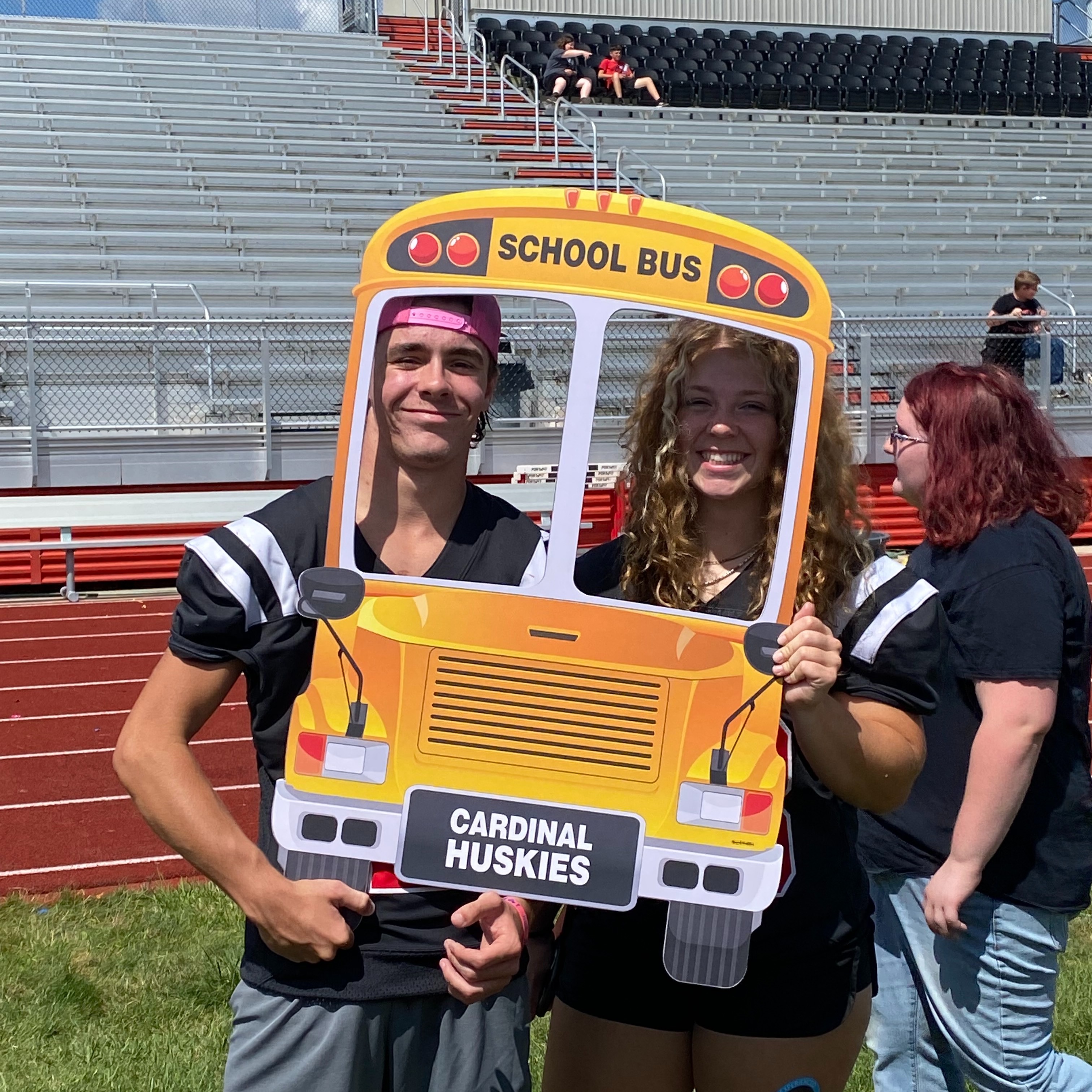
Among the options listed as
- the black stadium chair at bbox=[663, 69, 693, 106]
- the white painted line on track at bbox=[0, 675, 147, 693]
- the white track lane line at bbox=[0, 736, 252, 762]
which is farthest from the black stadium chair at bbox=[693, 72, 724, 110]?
the white track lane line at bbox=[0, 736, 252, 762]

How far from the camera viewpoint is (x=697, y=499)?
216cm

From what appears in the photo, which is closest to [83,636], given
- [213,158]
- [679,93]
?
[213,158]

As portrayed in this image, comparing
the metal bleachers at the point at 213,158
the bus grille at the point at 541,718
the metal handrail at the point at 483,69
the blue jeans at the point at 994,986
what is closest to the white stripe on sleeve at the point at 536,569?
Answer: the bus grille at the point at 541,718

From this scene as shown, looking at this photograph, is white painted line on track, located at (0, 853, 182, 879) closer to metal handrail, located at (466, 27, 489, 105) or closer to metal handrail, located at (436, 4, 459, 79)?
metal handrail, located at (466, 27, 489, 105)

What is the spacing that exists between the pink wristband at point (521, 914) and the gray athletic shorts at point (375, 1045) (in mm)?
119

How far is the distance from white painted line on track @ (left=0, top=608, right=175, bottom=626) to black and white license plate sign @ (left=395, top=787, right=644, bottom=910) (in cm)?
949

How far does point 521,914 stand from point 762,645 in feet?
1.77

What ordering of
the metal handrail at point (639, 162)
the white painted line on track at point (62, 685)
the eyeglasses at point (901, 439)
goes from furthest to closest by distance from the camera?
the metal handrail at point (639, 162) → the white painted line on track at point (62, 685) → the eyeglasses at point (901, 439)

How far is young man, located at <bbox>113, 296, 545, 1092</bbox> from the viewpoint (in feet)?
6.22

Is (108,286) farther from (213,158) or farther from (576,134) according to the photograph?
(576,134)

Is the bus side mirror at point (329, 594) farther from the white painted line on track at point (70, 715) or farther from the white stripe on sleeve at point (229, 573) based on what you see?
the white painted line on track at point (70, 715)

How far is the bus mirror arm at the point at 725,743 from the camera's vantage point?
1.89 metres

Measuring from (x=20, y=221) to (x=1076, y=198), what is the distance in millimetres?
16342

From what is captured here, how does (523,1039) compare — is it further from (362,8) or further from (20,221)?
(362,8)
